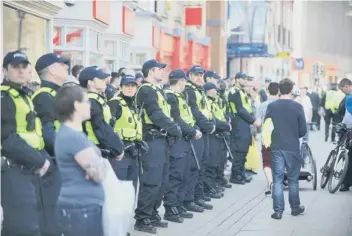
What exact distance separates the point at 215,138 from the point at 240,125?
217cm

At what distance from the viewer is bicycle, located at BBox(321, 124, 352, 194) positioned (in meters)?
14.4

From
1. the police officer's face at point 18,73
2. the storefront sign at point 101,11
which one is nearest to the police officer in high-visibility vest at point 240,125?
the storefront sign at point 101,11

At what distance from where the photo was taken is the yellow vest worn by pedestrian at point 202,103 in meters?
12.7

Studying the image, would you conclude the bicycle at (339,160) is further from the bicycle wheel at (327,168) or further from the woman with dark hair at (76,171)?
the woman with dark hair at (76,171)

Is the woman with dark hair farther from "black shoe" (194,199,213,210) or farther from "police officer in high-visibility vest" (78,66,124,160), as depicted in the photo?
"black shoe" (194,199,213,210)

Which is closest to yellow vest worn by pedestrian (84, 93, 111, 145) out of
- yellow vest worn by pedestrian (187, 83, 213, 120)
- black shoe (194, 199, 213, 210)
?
yellow vest worn by pedestrian (187, 83, 213, 120)

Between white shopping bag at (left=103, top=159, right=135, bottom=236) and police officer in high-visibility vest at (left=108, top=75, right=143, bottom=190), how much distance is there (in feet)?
10.5

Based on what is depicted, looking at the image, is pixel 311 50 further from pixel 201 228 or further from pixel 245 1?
pixel 201 228

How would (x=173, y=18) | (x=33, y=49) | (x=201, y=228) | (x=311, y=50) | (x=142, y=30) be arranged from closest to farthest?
1. (x=201, y=228)
2. (x=33, y=49)
3. (x=142, y=30)
4. (x=173, y=18)
5. (x=311, y=50)

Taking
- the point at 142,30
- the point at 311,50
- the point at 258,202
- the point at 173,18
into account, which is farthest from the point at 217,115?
the point at 311,50

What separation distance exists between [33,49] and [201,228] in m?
5.17

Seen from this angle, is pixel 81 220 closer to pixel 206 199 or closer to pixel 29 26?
pixel 206 199

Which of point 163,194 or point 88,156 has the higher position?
point 88,156

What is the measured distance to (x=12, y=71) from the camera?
7500mm
